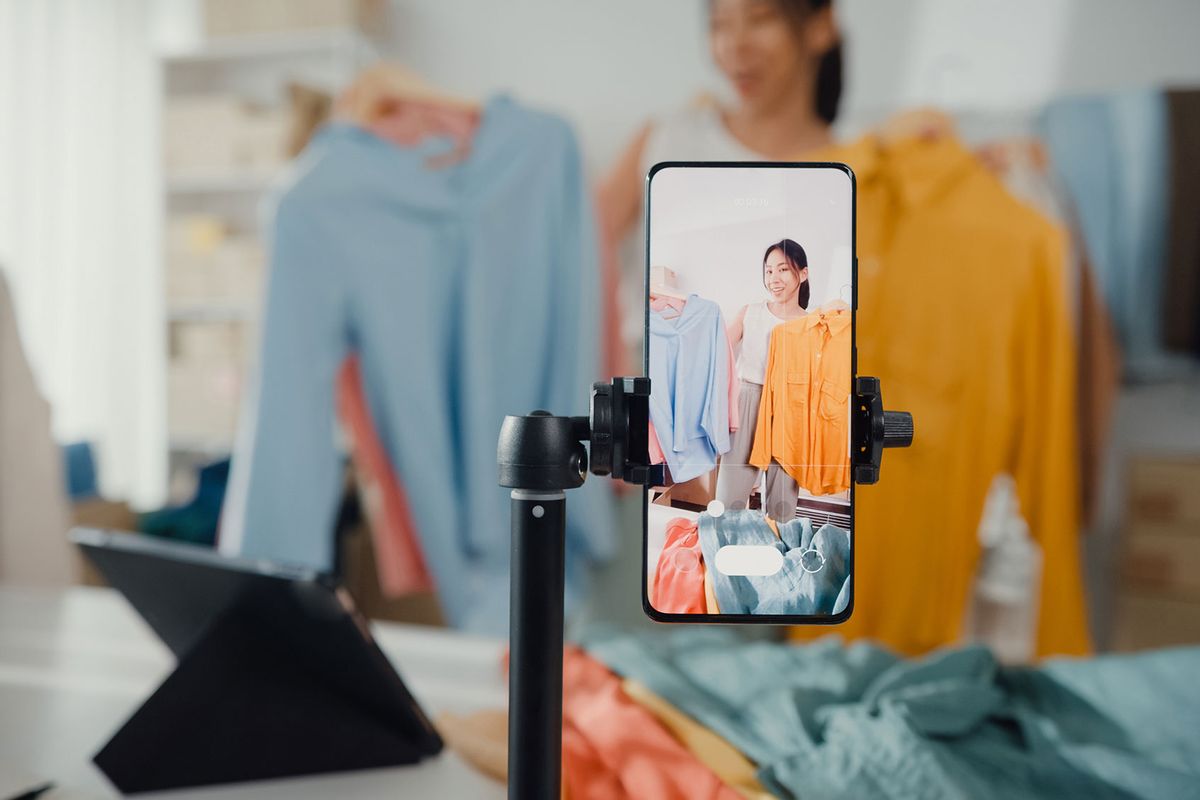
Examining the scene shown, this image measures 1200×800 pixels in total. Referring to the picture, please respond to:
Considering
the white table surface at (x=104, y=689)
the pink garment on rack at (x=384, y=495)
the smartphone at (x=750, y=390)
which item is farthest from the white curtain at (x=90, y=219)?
the smartphone at (x=750, y=390)

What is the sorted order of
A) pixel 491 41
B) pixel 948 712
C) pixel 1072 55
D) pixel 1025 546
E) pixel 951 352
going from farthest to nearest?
pixel 491 41, pixel 1072 55, pixel 1025 546, pixel 951 352, pixel 948 712

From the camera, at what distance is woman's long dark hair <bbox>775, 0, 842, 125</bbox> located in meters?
1.47

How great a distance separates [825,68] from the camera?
1601 millimetres

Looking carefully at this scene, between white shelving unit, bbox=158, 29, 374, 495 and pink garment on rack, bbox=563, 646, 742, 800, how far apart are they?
2298mm

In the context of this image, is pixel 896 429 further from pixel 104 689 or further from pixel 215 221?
pixel 215 221

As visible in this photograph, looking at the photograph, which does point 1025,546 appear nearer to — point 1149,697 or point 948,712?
point 1149,697

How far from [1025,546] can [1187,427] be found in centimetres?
89

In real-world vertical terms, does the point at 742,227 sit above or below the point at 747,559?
above

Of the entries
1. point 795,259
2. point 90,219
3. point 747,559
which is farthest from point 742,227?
point 90,219

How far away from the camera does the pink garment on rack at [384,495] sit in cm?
145

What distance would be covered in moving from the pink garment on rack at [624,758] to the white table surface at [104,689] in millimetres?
69

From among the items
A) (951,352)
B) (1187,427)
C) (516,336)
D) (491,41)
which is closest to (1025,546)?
(951,352)

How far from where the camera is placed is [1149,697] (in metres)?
0.70

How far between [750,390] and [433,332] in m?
1.09
